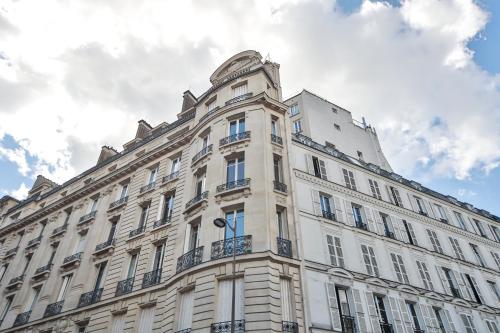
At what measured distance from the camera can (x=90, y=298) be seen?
1680 centimetres

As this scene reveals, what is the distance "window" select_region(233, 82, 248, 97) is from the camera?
62.5 ft

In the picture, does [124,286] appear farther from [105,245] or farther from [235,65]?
[235,65]

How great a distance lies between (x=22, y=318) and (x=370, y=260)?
1885 cm

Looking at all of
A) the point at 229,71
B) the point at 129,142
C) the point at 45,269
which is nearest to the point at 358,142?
the point at 229,71

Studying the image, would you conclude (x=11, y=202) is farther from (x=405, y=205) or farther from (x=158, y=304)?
(x=405, y=205)

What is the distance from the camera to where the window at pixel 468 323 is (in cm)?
1647

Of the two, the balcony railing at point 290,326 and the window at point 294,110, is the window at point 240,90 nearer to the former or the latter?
the window at point 294,110

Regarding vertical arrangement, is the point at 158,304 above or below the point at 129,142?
below

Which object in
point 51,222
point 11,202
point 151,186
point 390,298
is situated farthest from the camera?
point 11,202

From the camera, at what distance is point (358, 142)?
27.9 metres

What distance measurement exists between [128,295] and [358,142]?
2043 cm

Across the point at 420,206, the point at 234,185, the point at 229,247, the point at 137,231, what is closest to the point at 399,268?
the point at 420,206

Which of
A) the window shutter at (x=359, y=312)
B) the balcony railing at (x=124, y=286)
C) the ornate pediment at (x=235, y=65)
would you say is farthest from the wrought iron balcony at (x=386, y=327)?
the ornate pediment at (x=235, y=65)

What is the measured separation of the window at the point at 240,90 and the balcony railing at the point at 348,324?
39.4 ft
